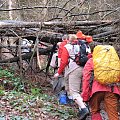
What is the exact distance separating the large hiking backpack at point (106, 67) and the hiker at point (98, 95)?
7.4 inches

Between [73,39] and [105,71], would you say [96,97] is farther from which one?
[73,39]

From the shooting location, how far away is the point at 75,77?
780 centimetres

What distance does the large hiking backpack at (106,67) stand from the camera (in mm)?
5730

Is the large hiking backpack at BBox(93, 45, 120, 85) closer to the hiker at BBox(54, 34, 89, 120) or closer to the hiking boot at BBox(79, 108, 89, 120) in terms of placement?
the hiking boot at BBox(79, 108, 89, 120)

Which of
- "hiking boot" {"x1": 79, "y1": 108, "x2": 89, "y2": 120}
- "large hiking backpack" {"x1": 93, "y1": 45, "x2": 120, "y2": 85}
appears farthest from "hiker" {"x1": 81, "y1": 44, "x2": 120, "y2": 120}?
"hiking boot" {"x1": 79, "y1": 108, "x2": 89, "y2": 120}

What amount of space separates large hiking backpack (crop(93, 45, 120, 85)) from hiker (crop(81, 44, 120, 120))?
0.62 feet

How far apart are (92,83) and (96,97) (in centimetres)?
28

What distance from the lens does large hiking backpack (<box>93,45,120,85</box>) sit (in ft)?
18.8

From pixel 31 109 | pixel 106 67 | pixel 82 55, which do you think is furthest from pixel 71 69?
pixel 106 67

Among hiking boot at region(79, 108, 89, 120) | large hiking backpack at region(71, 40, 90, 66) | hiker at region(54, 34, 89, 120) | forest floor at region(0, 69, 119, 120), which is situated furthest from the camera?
hiker at region(54, 34, 89, 120)

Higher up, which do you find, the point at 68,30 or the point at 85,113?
the point at 68,30

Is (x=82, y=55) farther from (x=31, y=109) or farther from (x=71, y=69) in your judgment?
(x=31, y=109)

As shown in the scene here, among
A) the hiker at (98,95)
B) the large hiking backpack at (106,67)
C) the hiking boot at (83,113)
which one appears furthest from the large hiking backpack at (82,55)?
the large hiking backpack at (106,67)

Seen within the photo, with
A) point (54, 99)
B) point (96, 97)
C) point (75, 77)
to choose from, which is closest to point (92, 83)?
point (96, 97)
